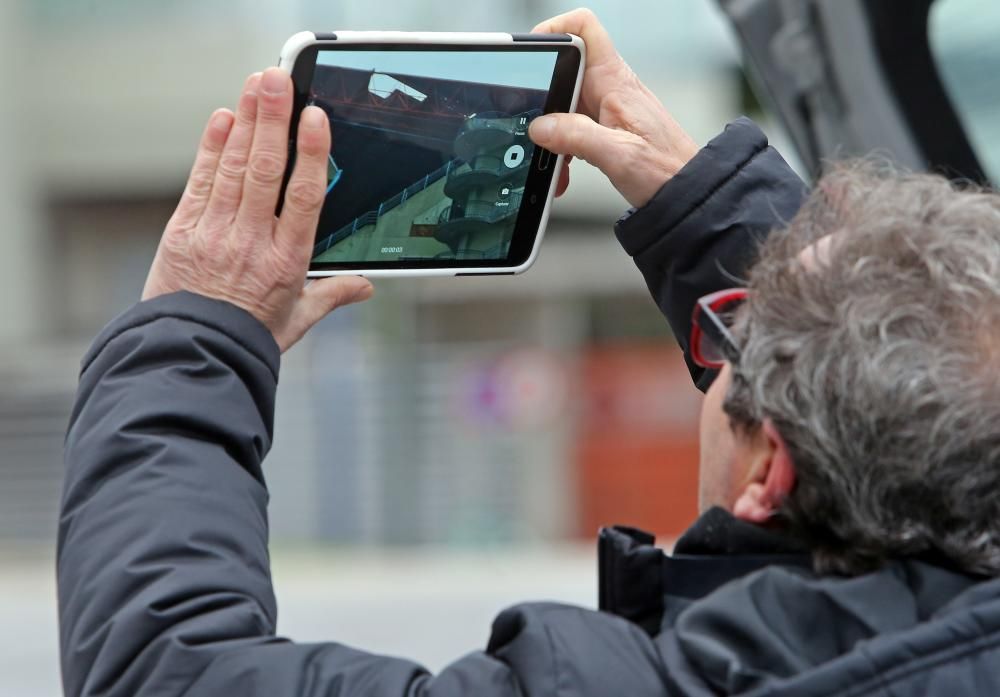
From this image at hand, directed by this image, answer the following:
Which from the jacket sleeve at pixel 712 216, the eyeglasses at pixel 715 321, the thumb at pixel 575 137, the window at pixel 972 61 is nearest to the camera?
the eyeglasses at pixel 715 321

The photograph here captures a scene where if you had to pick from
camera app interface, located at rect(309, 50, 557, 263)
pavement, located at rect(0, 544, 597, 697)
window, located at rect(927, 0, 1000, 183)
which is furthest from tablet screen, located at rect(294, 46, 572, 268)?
pavement, located at rect(0, 544, 597, 697)

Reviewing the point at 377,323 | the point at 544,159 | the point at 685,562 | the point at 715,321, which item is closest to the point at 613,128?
the point at 544,159

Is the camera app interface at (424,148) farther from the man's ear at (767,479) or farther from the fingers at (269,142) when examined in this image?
the man's ear at (767,479)

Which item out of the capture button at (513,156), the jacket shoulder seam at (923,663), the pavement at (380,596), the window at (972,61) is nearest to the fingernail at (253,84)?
the capture button at (513,156)

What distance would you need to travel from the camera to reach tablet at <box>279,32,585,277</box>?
59.7 inches

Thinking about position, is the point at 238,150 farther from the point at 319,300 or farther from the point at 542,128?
the point at 542,128

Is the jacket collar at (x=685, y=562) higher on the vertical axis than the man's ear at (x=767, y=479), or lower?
lower

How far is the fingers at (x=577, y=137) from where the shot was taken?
162 cm

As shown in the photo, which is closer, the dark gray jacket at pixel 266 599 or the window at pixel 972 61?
the dark gray jacket at pixel 266 599

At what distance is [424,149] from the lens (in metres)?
1.61

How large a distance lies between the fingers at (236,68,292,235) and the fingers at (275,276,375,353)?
5.9 inches

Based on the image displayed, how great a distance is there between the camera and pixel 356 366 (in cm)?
1199

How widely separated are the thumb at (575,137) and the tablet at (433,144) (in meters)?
0.02

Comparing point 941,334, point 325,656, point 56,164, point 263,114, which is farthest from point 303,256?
point 56,164
